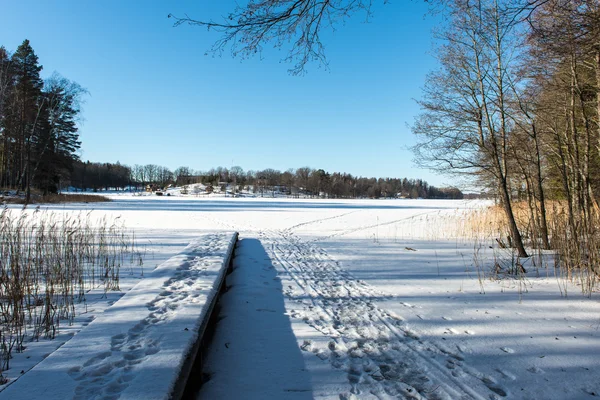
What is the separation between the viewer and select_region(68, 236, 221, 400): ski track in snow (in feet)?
6.00

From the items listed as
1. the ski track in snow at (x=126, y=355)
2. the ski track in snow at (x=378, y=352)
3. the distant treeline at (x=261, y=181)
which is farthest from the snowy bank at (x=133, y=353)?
the distant treeline at (x=261, y=181)

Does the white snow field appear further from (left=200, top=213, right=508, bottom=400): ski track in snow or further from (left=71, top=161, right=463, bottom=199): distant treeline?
(left=71, top=161, right=463, bottom=199): distant treeline

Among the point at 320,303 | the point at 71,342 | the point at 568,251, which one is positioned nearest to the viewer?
the point at 71,342

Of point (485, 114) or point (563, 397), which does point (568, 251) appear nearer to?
point (485, 114)

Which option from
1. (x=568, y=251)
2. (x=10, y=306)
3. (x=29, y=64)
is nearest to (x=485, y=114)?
(x=568, y=251)

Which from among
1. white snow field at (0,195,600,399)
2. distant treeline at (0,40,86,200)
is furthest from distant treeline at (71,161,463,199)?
white snow field at (0,195,600,399)

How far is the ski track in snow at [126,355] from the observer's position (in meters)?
1.83

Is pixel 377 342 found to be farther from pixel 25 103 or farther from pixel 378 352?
pixel 25 103

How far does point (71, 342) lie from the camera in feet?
7.70

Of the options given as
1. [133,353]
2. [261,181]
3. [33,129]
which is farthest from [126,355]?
[261,181]

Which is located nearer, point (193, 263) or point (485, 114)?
point (193, 263)

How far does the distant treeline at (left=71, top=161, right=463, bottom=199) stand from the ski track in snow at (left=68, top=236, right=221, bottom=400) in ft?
313

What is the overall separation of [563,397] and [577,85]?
241 inches

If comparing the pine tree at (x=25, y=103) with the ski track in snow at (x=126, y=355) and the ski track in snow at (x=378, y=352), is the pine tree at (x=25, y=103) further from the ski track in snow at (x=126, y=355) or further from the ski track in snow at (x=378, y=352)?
the ski track in snow at (x=378, y=352)
